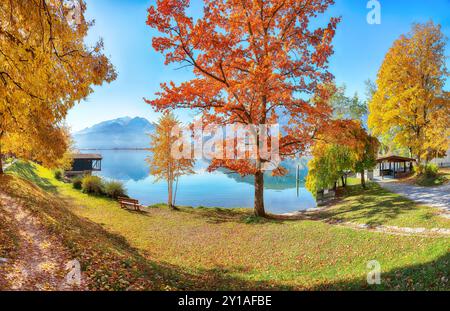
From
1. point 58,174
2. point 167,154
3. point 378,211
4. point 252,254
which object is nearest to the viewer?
point 252,254

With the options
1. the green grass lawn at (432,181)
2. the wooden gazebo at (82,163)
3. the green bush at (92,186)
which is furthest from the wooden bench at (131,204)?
the wooden gazebo at (82,163)

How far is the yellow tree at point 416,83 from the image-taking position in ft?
80.5

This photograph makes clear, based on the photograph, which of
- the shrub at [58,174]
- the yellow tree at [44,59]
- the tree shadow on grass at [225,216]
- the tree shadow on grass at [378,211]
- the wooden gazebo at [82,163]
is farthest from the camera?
the wooden gazebo at [82,163]

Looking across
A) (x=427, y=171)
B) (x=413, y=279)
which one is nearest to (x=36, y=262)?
(x=413, y=279)

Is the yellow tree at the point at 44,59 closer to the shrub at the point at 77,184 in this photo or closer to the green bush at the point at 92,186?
the green bush at the point at 92,186

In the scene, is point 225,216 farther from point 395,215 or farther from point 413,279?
point 413,279

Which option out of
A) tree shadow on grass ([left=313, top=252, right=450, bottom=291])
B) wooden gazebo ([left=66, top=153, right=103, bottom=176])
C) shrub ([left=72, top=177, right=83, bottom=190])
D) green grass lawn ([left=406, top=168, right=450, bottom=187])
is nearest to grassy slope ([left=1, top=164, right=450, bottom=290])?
tree shadow on grass ([left=313, top=252, right=450, bottom=291])

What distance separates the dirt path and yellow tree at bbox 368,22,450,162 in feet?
94.3

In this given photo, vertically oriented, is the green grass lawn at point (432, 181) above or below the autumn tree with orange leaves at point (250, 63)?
below

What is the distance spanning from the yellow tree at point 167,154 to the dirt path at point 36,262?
14.5m

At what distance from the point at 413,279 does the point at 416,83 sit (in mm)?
25741

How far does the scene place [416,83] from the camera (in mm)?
25125
